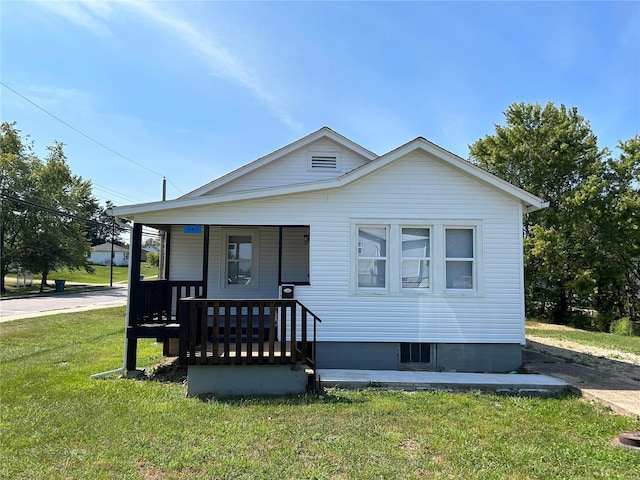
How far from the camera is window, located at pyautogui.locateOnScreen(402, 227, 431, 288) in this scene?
25.7 feet

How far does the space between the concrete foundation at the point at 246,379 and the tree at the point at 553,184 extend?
1645 centimetres

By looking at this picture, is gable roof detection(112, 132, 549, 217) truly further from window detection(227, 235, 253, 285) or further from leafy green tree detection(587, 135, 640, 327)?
leafy green tree detection(587, 135, 640, 327)

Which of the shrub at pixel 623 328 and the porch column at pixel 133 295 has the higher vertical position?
the porch column at pixel 133 295

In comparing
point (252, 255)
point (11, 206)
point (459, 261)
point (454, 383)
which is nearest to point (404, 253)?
point (459, 261)

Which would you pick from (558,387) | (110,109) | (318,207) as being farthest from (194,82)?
(558,387)

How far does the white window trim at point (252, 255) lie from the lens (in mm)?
10273

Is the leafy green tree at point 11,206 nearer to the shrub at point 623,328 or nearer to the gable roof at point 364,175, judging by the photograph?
the gable roof at point 364,175

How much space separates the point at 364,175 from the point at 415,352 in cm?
362

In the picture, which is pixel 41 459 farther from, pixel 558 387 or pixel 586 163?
pixel 586 163

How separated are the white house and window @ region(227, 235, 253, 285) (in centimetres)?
238

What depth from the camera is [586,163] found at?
19.1m

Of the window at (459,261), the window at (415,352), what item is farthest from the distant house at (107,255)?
the window at (459,261)

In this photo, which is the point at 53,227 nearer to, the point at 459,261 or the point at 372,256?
the point at 372,256

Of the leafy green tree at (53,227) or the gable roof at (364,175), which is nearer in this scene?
the gable roof at (364,175)
